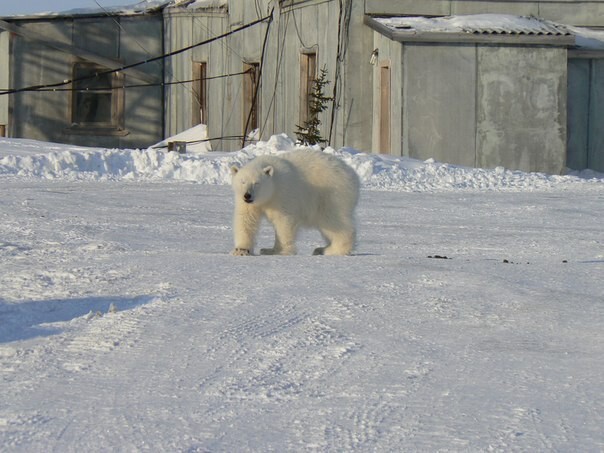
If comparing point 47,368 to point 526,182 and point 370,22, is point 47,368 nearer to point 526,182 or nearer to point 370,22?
point 526,182

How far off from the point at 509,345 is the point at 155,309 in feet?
5.60

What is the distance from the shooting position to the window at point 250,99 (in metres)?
24.3

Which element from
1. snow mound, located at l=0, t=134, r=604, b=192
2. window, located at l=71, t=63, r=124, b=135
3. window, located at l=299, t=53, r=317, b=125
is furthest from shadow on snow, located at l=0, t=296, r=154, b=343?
window, located at l=71, t=63, r=124, b=135

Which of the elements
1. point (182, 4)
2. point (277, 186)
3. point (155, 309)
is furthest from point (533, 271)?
point (182, 4)

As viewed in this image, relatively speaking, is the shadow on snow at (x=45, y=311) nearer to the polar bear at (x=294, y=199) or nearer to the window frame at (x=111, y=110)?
the polar bear at (x=294, y=199)

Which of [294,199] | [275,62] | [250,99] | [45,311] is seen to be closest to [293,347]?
[45,311]

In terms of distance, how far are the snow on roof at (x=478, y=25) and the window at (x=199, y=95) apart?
907 cm

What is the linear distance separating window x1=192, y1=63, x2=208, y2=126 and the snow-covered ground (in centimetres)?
1720

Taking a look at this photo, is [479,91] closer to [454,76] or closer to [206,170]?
[454,76]

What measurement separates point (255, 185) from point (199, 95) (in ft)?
63.1

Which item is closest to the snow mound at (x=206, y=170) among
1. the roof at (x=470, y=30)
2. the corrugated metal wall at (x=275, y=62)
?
the roof at (x=470, y=30)

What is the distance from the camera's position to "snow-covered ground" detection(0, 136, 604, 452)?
4195mm

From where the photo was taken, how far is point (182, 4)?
27.1 metres

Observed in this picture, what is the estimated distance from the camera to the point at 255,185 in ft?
26.9
